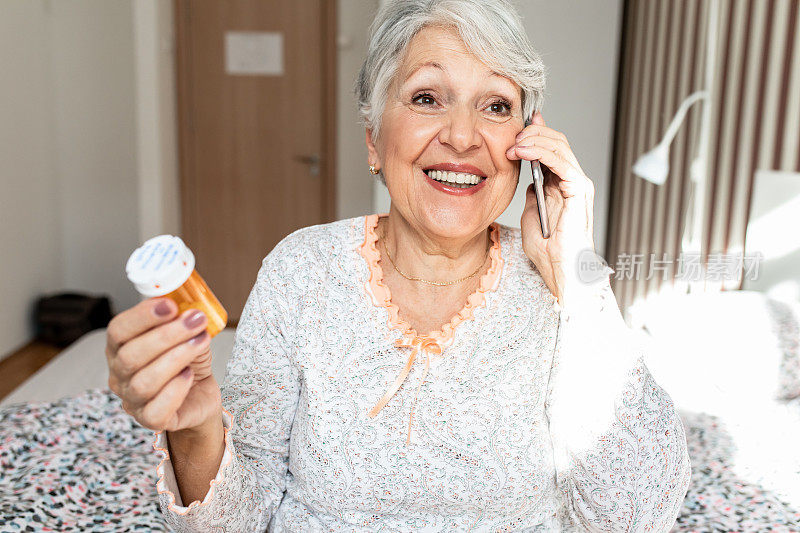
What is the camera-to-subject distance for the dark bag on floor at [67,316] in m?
4.17

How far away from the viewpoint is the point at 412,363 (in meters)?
1.12

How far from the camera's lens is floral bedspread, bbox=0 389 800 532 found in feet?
4.64

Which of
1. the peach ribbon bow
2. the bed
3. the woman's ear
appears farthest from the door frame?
the peach ribbon bow

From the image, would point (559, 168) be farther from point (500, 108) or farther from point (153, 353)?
point (153, 353)

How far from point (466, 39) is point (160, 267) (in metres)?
0.63

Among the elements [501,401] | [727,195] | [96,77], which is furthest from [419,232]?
[96,77]

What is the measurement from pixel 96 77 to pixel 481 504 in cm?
441

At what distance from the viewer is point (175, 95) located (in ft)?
14.6

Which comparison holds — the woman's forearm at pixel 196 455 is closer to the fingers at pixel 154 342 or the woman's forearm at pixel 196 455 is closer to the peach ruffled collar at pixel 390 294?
the fingers at pixel 154 342

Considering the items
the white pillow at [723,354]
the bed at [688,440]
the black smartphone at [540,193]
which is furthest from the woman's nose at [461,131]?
the white pillow at [723,354]

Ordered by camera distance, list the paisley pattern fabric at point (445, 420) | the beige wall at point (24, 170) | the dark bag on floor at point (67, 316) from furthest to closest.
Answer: the dark bag on floor at point (67, 316) < the beige wall at point (24, 170) < the paisley pattern fabric at point (445, 420)

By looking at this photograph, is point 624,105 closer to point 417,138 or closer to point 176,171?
point 417,138

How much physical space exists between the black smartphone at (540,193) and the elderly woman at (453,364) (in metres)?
0.02

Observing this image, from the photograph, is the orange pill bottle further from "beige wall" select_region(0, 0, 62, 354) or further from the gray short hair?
"beige wall" select_region(0, 0, 62, 354)
